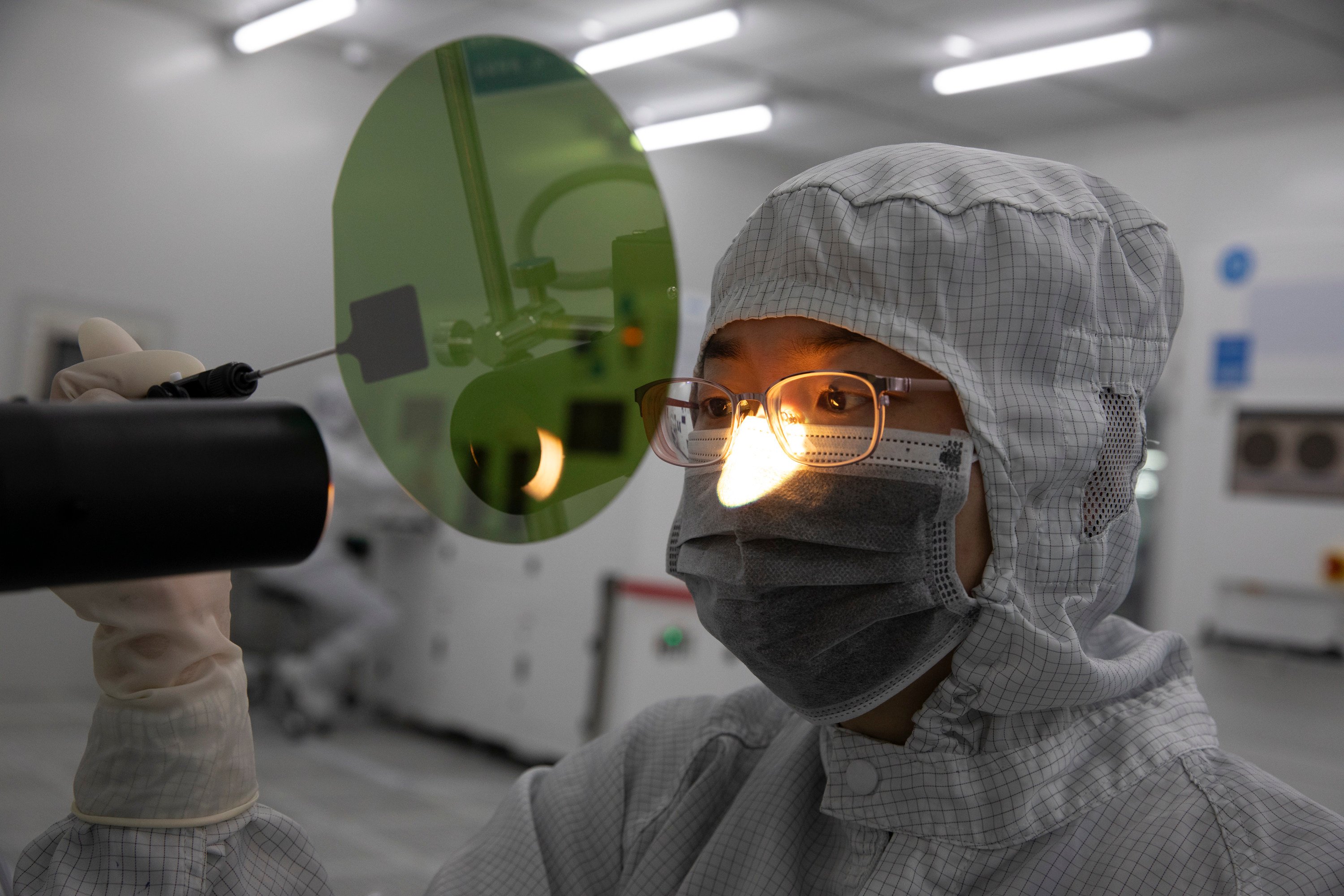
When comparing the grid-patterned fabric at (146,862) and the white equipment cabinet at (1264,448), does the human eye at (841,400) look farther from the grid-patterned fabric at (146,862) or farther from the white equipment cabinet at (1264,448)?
the white equipment cabinet at (1264,448)

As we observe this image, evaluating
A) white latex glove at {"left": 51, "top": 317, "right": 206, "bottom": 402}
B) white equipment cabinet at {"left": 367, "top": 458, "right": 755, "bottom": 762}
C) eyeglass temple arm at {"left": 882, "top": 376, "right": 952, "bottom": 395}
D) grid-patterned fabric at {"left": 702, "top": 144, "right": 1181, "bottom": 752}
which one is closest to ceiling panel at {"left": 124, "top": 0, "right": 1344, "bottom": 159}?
white equipment cabinet at {"left": 367, "top": 458, "right": 755, "bottom": 762}

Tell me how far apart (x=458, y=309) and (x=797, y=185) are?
1.26ft

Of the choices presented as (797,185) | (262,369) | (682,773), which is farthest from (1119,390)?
(262,369)

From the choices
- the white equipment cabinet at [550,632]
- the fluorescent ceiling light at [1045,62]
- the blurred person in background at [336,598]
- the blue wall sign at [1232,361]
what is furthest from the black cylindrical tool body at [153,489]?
the fluorescent ceiling light at [1045,62]

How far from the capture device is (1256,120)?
Answer: 5.32 meters

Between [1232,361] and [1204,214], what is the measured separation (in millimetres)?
1548

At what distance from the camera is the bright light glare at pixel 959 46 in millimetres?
4809

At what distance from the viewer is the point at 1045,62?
4.84 metres

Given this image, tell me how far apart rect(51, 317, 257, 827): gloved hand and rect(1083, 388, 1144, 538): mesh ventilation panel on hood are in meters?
0.72

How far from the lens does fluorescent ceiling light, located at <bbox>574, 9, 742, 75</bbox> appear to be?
4.71 metres

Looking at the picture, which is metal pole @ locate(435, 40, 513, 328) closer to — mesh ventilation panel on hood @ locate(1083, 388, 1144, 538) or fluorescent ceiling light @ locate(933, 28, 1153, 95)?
mesh ventilation panel on hood @ locate(1083, 388, 1144, 538)

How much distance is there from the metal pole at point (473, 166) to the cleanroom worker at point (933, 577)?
6.7 inches

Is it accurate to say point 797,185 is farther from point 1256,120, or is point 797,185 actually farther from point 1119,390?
point 1256,120

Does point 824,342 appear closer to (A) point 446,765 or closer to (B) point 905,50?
(A) point 446,765
